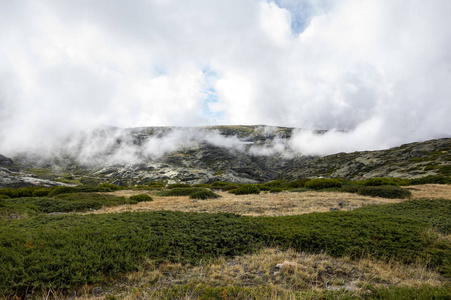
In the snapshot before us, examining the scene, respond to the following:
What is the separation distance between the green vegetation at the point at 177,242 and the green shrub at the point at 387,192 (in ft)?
41.1

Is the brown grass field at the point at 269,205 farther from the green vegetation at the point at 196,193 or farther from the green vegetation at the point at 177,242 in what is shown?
the green vegetation at the point at 177,242

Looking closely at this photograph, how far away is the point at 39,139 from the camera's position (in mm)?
184000

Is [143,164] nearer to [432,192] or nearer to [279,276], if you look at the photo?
[432,192]

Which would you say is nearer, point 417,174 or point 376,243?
point 376,243

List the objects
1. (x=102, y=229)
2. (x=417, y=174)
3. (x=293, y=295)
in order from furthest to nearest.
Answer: (x=417, y=174)
(x=102, y=229)
(x=293, y=295)

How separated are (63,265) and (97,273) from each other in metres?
0.93

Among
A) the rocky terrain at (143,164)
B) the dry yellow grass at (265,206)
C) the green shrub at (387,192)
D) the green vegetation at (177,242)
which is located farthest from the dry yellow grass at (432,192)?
the rocky terrain at (143,164)

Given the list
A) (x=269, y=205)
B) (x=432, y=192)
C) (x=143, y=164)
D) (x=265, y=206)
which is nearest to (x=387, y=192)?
(x=432, y=192)

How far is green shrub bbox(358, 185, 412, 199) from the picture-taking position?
71.9 feet

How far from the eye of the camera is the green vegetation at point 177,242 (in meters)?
5.54

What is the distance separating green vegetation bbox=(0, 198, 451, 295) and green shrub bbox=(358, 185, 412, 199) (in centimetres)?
1252

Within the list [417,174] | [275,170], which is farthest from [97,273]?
[275,170]

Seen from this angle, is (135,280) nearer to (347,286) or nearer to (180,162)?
(347,286)

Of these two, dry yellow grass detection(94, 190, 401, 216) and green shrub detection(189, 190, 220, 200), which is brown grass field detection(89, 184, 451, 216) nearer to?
dry yellow grass detection(94, 190, 401, 216)
